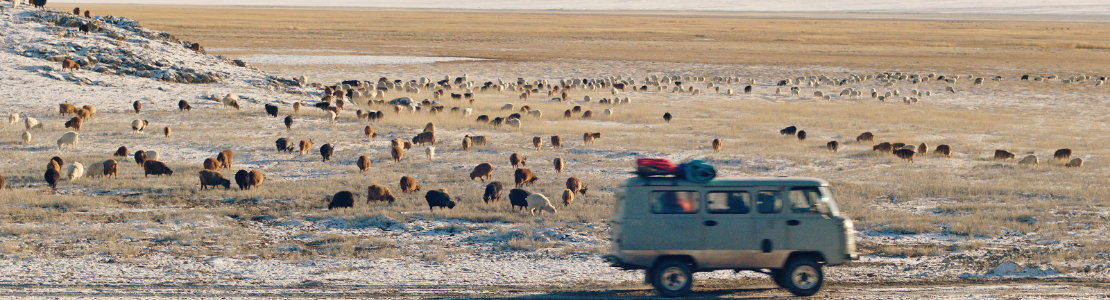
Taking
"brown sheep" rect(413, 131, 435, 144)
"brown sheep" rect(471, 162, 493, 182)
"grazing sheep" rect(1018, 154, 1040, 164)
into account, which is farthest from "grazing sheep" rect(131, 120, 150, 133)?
"grazing sheep" rect(1018, 154, 1040, 164)

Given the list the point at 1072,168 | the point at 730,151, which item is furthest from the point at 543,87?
the point at 1072,168

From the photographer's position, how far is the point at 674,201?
11.0m

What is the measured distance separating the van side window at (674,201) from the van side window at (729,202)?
0.18 meters

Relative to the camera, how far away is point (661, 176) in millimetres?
10977

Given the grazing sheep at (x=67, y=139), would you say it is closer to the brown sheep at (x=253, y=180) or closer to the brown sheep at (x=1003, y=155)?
the brown sheep at (x=253, y=180)

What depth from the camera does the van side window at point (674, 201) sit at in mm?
10922

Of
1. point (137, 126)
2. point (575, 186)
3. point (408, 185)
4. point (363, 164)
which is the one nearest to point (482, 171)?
point (408, 185)

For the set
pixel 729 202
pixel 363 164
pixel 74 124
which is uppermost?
pixel 74 124

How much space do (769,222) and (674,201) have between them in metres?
1.09

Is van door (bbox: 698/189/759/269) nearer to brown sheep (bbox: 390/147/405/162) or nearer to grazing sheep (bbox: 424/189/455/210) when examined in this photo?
grazing sheep (bbox: 424/189/455/210)

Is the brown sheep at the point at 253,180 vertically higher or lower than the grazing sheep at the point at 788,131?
lower

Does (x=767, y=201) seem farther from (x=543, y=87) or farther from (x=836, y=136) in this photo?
(x=543, y=87)

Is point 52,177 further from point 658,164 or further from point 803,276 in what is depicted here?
point 803,276

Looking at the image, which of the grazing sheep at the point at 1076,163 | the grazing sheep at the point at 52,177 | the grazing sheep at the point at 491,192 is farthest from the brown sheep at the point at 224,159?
the grazing sheep at the point at 1076,163
